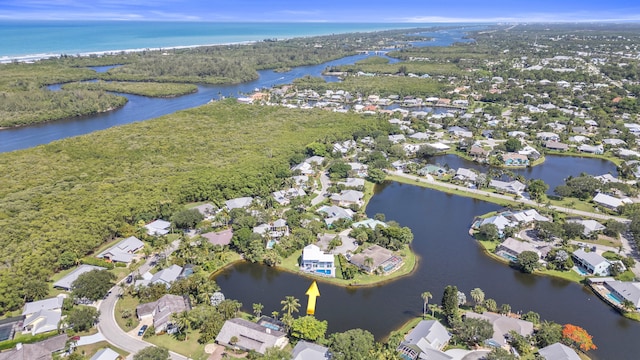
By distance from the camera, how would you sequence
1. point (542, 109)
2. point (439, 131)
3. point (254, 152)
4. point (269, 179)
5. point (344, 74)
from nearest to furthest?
point (269, 179), point (254, 152), point (439, 131), point (542, 109), point (344, 74)

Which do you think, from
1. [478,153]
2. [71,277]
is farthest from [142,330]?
[478,153]

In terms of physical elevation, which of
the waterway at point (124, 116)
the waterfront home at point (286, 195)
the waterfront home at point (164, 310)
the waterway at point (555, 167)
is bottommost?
the waterway at point (555, 167)

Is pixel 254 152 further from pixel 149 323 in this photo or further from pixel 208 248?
pixel 149 323

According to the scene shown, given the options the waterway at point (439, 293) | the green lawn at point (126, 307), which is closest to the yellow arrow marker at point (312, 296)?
the waterway at point (439, 293)

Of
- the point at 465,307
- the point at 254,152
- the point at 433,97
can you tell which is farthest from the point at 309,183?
the point at 433,97

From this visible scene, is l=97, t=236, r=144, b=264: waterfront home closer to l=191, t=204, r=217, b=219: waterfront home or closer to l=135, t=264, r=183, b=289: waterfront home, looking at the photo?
l=135, t=264, r=183, b=289: waterfront home

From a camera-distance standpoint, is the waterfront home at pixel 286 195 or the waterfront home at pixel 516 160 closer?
the waterfront home at pixel 286 195

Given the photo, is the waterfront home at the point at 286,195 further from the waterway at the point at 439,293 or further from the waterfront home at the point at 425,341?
the waterfront home at the point at 425,341
